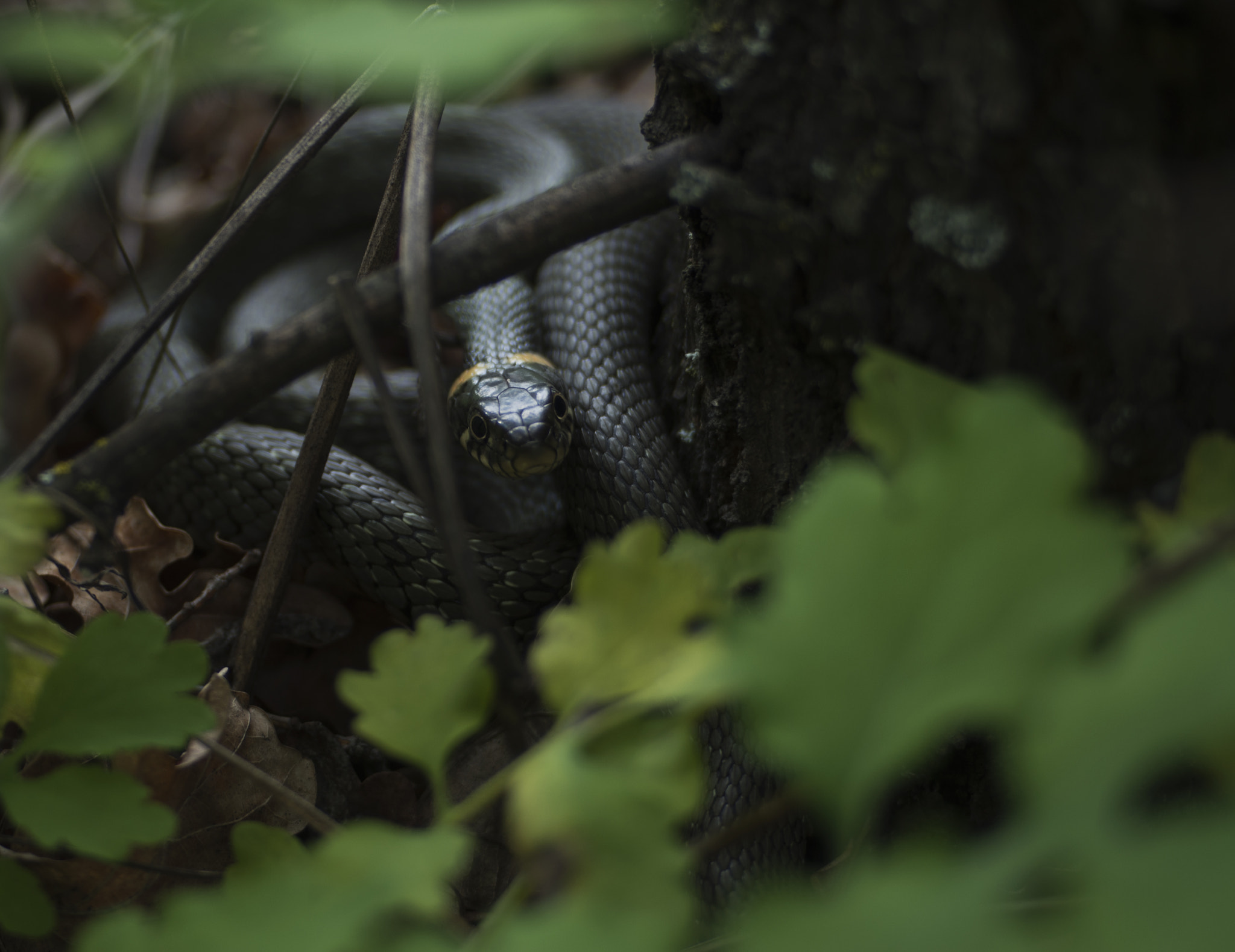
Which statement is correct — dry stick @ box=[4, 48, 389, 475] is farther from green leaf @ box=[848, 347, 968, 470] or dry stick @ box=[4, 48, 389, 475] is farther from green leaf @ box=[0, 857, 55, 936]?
green leaf @ box=[848, 347, 968, 470]

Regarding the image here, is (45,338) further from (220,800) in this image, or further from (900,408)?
(900,408)

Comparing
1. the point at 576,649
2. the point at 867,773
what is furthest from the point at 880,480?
the point at 576,649

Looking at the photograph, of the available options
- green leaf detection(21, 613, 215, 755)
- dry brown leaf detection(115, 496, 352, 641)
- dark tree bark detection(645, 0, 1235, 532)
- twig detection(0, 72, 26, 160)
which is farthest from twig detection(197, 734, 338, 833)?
Answer: twig detection(0, 72, 26, 160)

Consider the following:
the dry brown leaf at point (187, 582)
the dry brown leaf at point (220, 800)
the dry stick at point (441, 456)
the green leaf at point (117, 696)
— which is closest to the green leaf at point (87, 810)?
the green leaf at point (117, 696)

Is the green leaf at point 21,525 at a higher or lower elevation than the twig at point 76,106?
lower

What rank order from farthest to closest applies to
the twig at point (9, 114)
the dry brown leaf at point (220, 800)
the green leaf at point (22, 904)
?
the twig at point (9, 114)
the dry brown leaf at point (220, 800)
the green leaf at point (22, 904)

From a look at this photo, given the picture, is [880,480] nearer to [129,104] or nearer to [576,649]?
[576,649]

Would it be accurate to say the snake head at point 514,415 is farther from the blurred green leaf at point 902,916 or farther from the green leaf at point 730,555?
the blurred green leaf at point 902,916
